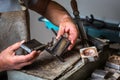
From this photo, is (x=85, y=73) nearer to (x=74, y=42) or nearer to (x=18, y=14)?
(x=74, y=42)

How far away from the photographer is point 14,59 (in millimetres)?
618

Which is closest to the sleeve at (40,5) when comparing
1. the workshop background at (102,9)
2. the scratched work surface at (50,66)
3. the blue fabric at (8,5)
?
the blue fabric at (8,5)

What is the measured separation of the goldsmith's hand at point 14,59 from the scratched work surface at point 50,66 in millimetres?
24

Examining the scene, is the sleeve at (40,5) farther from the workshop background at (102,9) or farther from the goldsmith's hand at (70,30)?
the workshop background at (102,9)

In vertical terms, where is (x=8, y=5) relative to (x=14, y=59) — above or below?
above

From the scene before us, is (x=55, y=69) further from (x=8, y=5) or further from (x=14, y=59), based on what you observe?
(x=8, y=5)

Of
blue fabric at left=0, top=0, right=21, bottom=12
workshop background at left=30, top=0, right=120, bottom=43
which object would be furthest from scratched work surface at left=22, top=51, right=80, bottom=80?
workshop background at left=30, top=0, right=120, bottom=43

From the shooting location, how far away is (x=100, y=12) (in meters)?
1.48

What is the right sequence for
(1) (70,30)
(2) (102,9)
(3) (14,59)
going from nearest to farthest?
(3) (14,59)
(1) (70,30)
(2) (102,9)

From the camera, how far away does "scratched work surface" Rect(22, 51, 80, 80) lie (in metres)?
0.59

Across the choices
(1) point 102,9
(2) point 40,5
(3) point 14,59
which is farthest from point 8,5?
(1) point 102,9

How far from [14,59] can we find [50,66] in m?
0.10

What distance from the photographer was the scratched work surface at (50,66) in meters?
0.59

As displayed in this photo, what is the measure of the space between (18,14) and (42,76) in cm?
23
